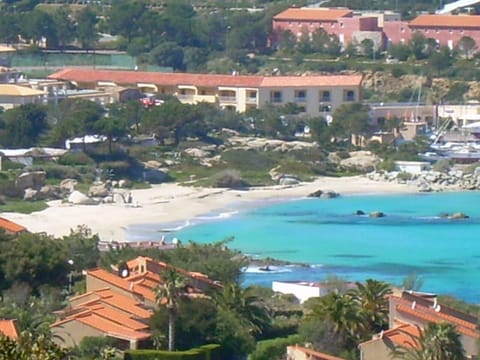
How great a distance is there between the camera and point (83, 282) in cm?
2545

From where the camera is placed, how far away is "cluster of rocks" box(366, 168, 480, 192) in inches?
1644

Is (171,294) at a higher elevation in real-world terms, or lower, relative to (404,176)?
higher

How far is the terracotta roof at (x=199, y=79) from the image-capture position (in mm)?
50000

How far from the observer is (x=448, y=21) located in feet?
194

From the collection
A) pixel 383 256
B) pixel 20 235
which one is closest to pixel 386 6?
pixel 383 256

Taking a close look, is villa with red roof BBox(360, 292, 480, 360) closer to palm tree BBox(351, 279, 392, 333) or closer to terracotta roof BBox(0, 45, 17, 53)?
palm tree BBox(351, 279, 392, 333)

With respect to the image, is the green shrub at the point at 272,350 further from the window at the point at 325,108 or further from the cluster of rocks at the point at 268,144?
the window at the point at 325,108

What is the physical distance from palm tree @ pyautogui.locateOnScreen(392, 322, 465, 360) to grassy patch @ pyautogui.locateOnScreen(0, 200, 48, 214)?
54.8 feet

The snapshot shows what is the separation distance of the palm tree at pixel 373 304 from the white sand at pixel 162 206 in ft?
36.3

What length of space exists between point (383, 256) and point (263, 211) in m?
5.46

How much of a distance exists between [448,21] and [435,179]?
17.7 meters

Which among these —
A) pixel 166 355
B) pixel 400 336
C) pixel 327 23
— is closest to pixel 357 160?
pixel 327 23

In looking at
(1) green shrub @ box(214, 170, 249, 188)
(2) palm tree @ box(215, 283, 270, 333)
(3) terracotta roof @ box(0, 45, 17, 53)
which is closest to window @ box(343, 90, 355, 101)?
(1) green shrub @ box(214, 170, 249, 188)

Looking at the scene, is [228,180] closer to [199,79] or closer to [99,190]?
[99,190]
